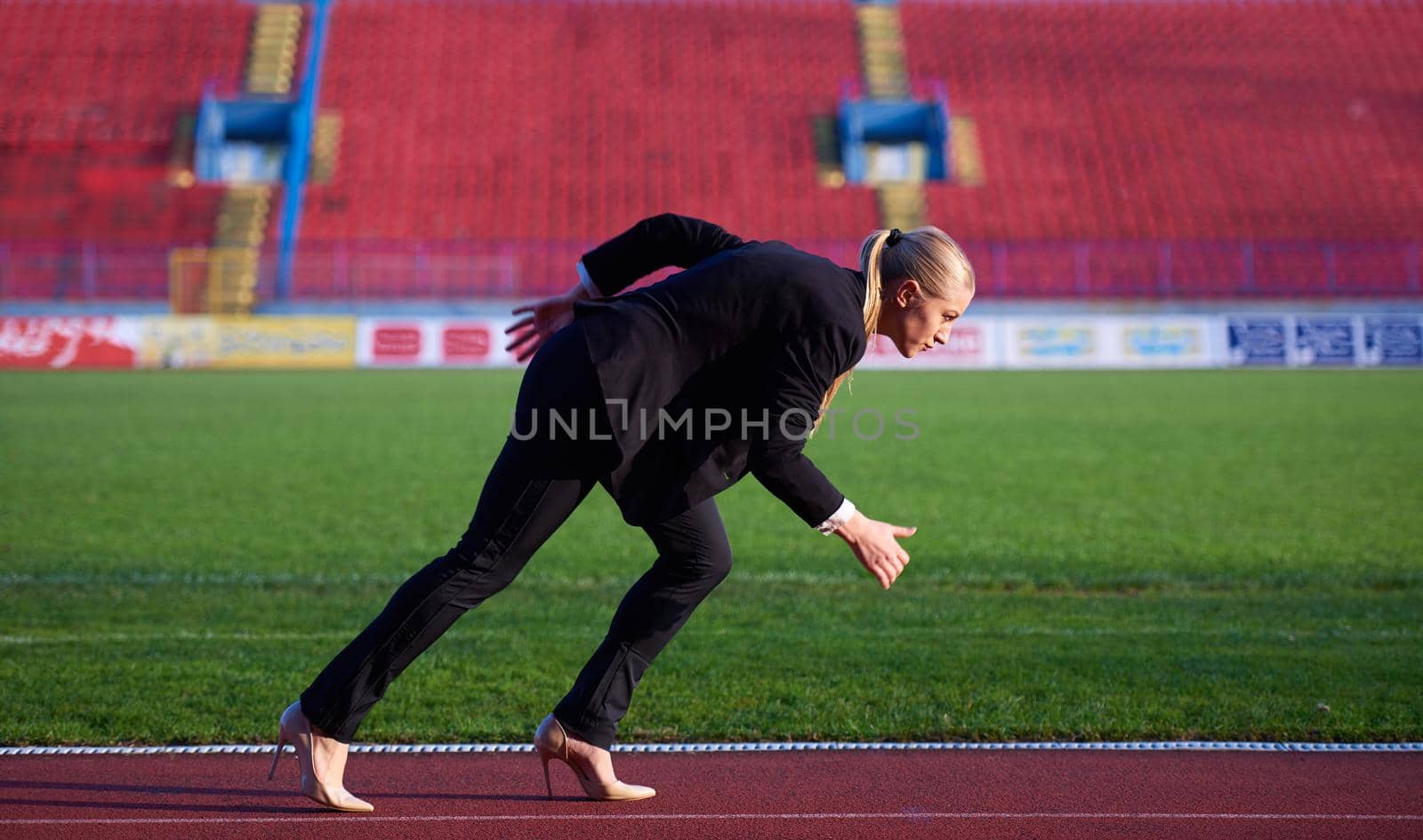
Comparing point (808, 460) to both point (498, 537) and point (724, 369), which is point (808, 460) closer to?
point (724, 369)

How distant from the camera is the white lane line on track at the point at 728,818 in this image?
4078 mm

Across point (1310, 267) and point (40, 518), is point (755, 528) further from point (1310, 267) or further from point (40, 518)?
point (1310, 267)

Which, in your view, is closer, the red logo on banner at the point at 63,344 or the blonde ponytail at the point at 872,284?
the blonde ponytail at the point at 872,284

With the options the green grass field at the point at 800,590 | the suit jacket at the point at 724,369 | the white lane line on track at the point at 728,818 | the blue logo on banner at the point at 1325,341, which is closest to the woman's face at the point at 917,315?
the suit jacket at the point at 724,369

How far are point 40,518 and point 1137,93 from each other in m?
Answer: 40.5

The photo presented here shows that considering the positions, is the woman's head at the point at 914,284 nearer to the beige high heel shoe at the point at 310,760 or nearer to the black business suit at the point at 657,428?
the black business suit at the point at 657,428

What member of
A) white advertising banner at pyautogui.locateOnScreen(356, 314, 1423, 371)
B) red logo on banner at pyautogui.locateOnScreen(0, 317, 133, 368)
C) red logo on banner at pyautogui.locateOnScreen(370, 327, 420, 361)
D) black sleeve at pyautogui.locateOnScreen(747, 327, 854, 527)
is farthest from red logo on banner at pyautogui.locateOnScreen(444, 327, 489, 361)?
black sleeve at pyautogui.locateOnScreen(747, 327, 854, 527)

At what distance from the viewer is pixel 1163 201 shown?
39.8m

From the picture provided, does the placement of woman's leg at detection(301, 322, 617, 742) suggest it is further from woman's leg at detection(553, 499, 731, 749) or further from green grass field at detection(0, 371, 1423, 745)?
green grass field at detection(0, 371, 1423, 745)

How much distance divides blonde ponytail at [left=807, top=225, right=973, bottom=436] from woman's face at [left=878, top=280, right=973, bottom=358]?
2 centimetres

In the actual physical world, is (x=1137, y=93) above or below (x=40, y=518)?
above

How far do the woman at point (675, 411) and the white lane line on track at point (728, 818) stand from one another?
238 mm

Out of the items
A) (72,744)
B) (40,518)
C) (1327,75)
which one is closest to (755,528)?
(40,518)

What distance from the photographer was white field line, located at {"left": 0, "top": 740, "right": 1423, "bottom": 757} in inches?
188
